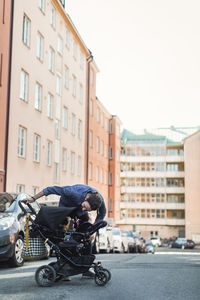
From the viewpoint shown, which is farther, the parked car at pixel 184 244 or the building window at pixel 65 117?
the parked car at pixel 184 244

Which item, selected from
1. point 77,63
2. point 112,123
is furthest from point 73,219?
point 112,123

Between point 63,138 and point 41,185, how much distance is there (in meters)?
6.33

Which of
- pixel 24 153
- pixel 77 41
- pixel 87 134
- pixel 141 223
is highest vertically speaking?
pixel 77 41

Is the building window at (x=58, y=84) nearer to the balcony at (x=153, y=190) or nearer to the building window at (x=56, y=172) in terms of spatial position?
the building window at (x=56, y=172)

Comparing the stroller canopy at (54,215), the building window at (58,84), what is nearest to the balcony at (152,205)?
the building window at (58,84)

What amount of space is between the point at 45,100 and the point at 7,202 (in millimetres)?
20142

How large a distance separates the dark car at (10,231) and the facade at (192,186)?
218ft

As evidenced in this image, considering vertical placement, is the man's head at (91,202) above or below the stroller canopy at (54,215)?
above

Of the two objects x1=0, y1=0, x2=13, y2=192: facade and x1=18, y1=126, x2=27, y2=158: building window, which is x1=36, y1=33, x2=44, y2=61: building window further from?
x1=18, y1=126, x2=27, y2=158: building window

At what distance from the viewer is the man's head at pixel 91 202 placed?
662 centimetres

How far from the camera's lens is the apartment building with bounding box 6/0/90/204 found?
84.1 feet

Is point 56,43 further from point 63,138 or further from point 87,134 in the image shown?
point 87,134

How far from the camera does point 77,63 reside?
1582 inches

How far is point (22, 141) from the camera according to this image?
1041 inches
